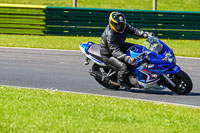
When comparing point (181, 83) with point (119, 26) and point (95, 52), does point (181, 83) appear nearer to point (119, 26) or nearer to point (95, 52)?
point (119, 26)

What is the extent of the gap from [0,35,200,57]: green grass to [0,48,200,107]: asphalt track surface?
45.9 inches

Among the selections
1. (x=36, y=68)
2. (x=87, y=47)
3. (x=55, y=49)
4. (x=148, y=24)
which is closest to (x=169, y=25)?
(x=148, y=24)

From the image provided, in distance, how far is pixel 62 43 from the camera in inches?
766

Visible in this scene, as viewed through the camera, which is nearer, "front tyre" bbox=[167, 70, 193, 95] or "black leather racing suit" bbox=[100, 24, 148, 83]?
"front tyre" bbox=[167, 70, 193, 95]

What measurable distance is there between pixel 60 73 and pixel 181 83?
4.08m

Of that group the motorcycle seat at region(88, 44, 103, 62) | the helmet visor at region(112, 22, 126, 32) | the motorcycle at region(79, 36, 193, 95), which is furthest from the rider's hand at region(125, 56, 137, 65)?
the motorcycle seat at region(88, 44, 103, 62)

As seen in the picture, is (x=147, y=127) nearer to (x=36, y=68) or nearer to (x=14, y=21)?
(x=36, y=68)

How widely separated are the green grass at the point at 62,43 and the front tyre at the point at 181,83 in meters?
6.69

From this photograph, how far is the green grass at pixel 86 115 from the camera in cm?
698

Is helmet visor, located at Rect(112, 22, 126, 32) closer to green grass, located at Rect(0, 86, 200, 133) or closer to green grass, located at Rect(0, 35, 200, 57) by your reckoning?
green grass, located at Rect(0, 86, 200, 133)

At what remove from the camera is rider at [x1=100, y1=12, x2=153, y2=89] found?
10211 millimetres

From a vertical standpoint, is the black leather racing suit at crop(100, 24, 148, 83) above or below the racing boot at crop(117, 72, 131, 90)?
above

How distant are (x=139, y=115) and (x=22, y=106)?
199 centimetres

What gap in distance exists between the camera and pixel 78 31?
69.0 ft
